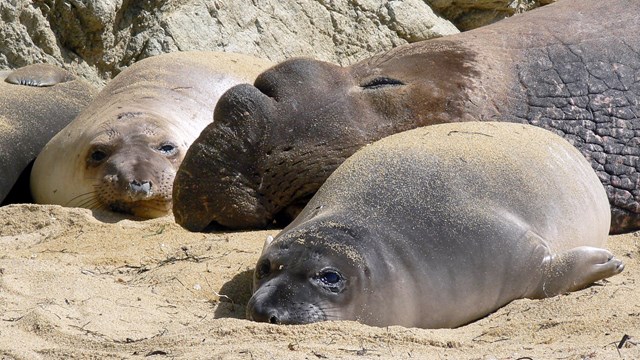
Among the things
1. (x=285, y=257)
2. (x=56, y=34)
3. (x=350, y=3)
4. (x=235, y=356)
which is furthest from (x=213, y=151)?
(x=350, y=3)

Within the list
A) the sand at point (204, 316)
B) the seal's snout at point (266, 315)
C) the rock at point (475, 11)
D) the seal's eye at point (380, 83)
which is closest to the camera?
the sand at point (204, 316)

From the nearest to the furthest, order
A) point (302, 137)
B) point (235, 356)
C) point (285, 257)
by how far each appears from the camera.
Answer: point (235, 356), point (285, 257), point (302, 137)

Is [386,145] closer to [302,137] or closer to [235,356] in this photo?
[302,137]

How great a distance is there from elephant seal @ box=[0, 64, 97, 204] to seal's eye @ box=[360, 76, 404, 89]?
105 inches

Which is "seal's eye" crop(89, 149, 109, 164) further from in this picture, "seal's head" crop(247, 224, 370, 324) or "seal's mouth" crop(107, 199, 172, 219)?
"seal's head" crop(247, 224, 370, 324)

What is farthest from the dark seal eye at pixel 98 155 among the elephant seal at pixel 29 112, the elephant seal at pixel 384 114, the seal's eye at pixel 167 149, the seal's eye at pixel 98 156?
the elephant seal at pixel 384 114

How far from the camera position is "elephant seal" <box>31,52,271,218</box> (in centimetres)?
745

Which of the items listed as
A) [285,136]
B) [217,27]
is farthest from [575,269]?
[217,27]

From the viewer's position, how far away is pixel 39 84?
346 inches

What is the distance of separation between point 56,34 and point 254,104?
3664mm

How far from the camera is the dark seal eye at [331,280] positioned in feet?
15.1

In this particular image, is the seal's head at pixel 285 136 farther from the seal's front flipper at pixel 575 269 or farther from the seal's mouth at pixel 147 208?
the seal's front flipper at pixel 575 269

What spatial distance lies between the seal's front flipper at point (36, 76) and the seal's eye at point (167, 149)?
4.94 ft

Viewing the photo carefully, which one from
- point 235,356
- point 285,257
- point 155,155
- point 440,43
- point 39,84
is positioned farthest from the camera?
point 39,84
